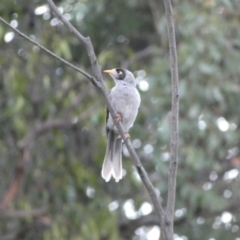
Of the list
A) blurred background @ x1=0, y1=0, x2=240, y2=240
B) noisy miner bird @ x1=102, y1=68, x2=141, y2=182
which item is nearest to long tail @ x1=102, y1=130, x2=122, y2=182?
noisy miner bird @ x1=102, y1=68, x2=141, y2=182

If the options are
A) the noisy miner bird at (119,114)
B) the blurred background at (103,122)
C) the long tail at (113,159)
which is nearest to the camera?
the long tail at (113,159)

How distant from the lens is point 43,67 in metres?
8.65

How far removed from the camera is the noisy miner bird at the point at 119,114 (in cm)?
564

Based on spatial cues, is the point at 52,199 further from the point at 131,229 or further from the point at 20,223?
the point at 131,229

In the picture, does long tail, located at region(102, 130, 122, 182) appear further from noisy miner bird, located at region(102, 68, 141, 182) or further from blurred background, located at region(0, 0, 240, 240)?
blurred background, located at region(0, 0, 240, 240)

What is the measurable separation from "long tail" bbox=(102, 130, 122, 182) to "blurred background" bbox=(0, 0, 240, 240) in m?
1.44

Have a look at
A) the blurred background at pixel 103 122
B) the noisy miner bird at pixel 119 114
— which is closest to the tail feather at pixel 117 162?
the noisy miner bird at pixel 119 114

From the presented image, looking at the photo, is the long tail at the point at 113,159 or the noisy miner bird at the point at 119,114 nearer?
the long tail at the point at 113,159

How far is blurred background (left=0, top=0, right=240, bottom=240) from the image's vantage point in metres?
7.83

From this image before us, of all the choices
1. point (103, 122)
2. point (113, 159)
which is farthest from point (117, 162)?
point (103, 122)

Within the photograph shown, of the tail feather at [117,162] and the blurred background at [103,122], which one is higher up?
the tail feather at [117,162]

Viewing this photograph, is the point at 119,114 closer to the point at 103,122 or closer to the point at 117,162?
the point at 117,162

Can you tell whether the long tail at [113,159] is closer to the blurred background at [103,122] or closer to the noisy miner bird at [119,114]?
the noisy miner bird at [119,114]

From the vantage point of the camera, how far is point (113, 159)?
5727 mm
